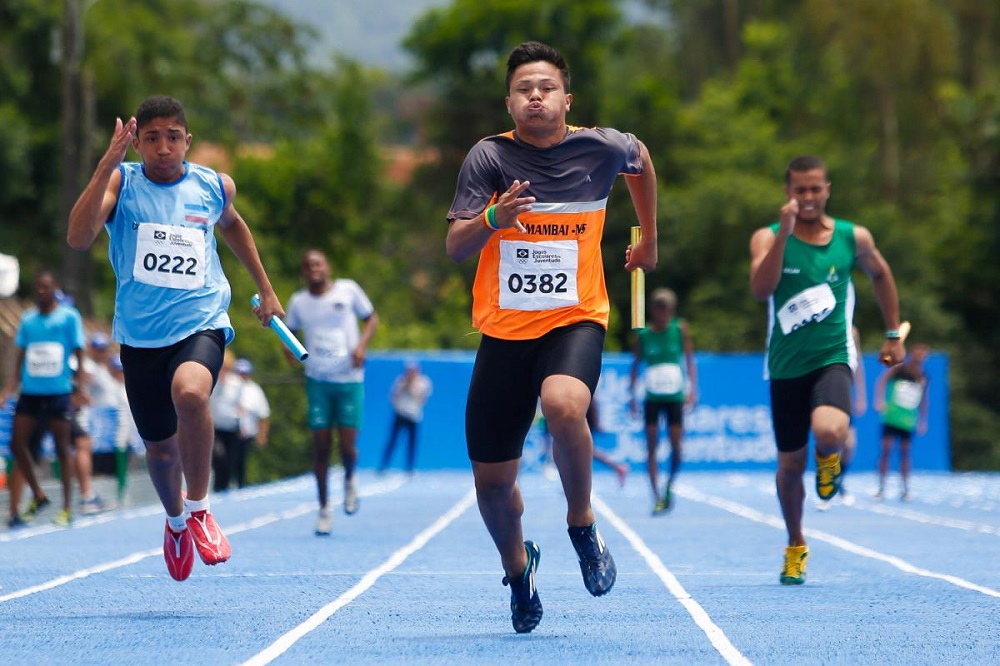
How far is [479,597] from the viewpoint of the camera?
7.43 m

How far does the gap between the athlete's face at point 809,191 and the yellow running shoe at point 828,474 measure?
1354mm

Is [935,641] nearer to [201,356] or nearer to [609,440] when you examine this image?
[201,356]

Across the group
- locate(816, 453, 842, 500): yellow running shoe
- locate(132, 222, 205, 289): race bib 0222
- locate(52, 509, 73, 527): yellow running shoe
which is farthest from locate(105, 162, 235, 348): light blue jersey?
locate(52, 509, 73, 527): yellow running shoe

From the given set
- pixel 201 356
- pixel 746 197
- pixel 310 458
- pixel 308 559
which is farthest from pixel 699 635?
pixel 746 197

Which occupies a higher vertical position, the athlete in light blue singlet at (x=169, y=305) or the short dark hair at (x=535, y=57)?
the short dark hair at (x=535, y=57)

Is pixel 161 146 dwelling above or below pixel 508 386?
above

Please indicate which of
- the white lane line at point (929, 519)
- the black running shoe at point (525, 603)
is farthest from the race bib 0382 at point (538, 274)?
the white lane line at point (929, 519)

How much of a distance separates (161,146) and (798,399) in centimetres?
348

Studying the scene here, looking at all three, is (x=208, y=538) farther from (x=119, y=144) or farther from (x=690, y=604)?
(x=690, y=604)

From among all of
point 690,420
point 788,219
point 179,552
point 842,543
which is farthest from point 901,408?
point 179,552

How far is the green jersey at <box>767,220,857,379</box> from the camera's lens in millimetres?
8203

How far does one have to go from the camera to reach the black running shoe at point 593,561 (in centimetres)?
570

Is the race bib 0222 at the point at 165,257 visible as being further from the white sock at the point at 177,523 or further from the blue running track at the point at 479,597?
the blue running track at the point at 479,597

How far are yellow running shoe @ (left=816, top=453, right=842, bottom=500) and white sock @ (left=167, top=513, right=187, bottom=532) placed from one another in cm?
305
